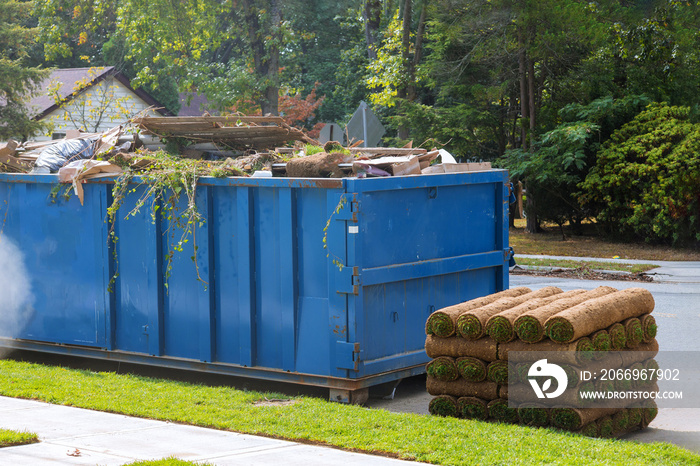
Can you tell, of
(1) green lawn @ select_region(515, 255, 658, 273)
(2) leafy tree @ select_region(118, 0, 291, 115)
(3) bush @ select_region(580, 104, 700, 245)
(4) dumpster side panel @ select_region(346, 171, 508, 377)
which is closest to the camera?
(4) dumpster side panel @ select_region(346, 171, 508, 377)

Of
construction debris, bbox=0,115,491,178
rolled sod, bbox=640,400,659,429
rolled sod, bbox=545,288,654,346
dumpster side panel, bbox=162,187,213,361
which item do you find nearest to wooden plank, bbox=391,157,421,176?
construction debris, bbox=0,115,491,178

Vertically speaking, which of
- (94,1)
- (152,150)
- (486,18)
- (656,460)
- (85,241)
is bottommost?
(656,460)

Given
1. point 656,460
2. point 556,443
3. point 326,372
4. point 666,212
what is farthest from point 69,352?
point 666,212

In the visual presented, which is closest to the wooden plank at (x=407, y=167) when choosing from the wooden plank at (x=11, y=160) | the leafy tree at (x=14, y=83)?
the wooden plank at (x=11, y=160)

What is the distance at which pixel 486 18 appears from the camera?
23.7 metres

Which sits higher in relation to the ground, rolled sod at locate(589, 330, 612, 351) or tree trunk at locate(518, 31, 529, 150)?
tree trunk at locate(518, 31, 529, 150)

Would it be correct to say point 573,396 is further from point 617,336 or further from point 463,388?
point 463,388

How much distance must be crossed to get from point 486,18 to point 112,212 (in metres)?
17.6

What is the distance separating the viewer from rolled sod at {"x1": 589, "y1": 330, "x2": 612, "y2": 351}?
A: 6199mm

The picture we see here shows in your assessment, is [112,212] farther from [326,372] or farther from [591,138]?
[591,138]

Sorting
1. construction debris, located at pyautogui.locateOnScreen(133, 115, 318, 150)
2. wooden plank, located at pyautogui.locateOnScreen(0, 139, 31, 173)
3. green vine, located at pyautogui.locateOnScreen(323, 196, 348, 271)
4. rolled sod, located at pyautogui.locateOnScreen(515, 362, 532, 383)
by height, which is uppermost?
construction debris, located at pyautogui.locateOnScreen(133, 115, 318, 150)

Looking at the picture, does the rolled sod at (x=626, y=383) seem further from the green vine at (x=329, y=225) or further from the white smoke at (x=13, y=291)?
the white smoke at (x=13, y=291)

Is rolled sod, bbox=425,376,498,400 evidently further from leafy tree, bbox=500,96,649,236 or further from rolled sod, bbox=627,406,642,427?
leafy tree, bbox=500,96,649,236

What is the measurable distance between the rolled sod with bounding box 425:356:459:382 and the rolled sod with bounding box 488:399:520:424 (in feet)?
1.21
